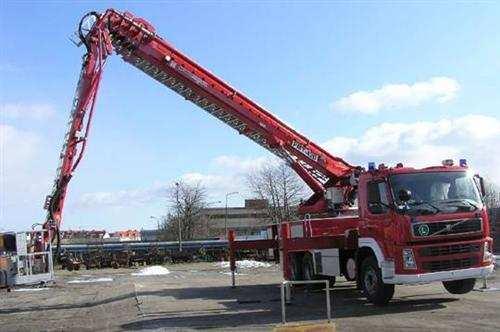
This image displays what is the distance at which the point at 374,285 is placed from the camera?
1459 cm

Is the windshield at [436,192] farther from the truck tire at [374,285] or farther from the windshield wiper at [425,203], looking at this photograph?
the truck tire at [374,285]

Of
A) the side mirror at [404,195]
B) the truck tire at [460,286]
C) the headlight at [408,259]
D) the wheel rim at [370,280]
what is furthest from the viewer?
the truck tire at [460,286]

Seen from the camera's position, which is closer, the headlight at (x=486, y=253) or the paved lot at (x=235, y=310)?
the paved lot at (x=235, y=310)

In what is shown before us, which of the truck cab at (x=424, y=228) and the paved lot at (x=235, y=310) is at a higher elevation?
the truck cab at (x=424, y=228)

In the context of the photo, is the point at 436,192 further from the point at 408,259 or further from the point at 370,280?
the point at 370,280

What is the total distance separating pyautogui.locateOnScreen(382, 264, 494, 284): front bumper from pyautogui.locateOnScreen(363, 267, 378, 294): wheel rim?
0.64 m

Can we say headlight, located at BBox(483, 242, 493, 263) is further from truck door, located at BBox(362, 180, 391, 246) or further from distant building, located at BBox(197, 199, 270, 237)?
distant building, located at BBox(197, 199, 270, 237)

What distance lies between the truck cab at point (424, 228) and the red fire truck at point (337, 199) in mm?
21

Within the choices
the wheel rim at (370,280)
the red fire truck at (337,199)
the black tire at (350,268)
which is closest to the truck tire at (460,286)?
the red fire truck at (337,199)

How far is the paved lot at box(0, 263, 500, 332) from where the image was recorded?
1227 centimetres

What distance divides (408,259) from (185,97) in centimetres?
1001

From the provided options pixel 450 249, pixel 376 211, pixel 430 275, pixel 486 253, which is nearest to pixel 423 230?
pixel 450 249

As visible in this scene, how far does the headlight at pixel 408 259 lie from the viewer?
13.6m

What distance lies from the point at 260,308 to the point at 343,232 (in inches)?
131
